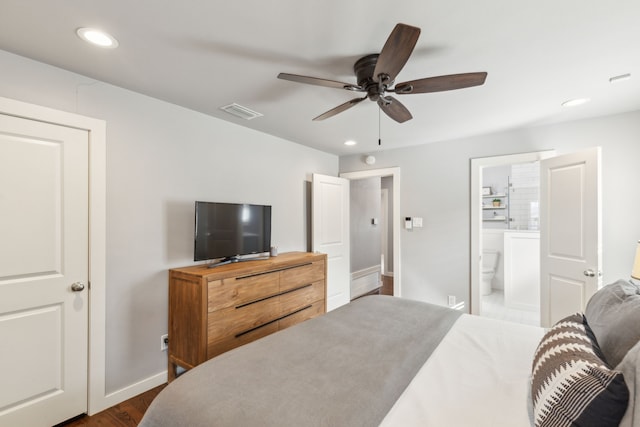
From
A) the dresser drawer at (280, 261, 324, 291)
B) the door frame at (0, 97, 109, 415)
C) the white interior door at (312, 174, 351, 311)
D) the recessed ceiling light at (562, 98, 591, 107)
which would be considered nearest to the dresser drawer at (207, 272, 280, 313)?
the dresser drawer at (280, 261, 324, 291)

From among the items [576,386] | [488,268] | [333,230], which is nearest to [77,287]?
[576,386]

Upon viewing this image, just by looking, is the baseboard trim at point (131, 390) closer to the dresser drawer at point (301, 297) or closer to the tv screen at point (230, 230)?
the tv screen at point (230, 230)

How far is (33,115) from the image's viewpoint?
1793 millimetres

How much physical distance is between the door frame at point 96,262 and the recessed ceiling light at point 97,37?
615mm

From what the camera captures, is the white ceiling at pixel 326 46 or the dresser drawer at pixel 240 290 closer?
the white ceiling at pixel 326 46

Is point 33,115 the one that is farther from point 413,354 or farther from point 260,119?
point 413,354

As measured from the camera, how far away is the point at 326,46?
5.47ft

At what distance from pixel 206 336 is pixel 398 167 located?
126 inches

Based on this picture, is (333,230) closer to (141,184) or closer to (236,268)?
(236,268)

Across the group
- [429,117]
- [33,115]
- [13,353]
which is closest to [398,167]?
[429,117]

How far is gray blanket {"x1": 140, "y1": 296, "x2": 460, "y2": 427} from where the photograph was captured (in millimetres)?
994

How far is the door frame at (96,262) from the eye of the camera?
2.03 m

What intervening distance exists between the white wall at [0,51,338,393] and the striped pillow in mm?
2582

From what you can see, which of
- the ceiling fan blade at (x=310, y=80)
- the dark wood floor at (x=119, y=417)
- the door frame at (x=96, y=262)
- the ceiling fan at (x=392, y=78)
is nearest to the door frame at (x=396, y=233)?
the ceiling fan at (x=392, y=78)
